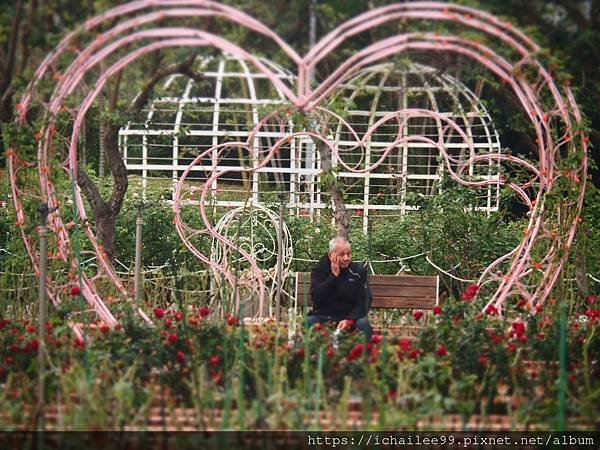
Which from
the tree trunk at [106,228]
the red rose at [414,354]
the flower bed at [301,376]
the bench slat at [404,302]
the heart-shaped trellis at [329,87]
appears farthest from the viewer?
the tree trunk at [106,228]

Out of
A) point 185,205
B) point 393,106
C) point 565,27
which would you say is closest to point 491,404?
point 185,205

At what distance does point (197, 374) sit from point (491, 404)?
1338mm

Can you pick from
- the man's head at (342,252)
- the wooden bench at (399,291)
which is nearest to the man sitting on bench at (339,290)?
the man's head at (342,252)

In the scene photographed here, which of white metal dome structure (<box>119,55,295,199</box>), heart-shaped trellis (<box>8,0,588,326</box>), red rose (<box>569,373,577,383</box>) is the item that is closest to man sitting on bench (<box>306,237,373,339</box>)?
heart-shaped trellis (<box>8,0,588,326</box>)

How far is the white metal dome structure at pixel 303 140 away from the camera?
891 cm

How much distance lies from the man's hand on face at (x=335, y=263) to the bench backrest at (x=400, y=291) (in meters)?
0.39

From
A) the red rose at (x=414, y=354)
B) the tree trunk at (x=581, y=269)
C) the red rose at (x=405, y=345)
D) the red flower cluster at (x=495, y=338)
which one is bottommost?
the red rose at (x=414, y=354)

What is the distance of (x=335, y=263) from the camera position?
6711 mm

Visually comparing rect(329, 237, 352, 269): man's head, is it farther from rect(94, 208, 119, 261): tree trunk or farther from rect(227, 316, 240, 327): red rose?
rect(94, 208, 119, 261): tree trunk

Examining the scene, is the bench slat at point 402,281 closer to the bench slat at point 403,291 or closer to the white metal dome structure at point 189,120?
the bench slat at point 403,291

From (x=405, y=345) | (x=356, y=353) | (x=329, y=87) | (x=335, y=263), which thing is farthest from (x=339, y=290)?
(x=356, y=353)

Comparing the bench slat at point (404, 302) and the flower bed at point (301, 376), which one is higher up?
the bench slat at point (404, 302)

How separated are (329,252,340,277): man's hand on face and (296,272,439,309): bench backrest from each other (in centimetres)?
39

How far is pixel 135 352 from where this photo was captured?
523 cm
